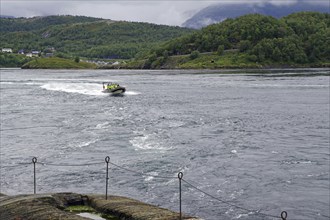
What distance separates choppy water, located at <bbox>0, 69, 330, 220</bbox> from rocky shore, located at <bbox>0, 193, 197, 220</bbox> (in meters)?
9.50

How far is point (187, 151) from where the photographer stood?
4375 cm

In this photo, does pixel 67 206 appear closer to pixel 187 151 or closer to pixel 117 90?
pixel 187 151

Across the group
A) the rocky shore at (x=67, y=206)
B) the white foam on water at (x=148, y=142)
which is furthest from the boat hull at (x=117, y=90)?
the rocky shore at (x=67, y=206)

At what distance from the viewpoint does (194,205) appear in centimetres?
2959

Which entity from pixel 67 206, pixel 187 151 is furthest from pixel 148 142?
pixel 67 206

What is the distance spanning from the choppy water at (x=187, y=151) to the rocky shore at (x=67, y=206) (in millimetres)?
9504

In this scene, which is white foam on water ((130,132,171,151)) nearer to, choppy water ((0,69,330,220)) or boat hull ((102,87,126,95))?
choppy water ((0,69,330,220))

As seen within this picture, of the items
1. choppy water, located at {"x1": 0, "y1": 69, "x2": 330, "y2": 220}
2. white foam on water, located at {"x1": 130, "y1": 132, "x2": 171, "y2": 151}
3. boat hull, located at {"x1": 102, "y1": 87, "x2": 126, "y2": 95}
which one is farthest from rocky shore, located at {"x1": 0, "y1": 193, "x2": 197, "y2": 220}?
boat hull, located at {"x1": 102, "y1": 87, "x2": 126, "y2": 95}

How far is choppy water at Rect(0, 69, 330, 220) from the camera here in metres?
31.3

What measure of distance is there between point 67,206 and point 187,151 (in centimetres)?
2490

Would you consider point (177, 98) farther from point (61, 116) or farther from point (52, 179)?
point (52, 179)

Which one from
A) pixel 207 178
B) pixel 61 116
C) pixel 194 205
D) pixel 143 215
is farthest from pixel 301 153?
pixel 61 116

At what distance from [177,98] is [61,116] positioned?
100ft

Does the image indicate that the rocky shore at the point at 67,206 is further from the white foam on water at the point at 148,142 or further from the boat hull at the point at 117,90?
the boat hull at the point at 117,90
